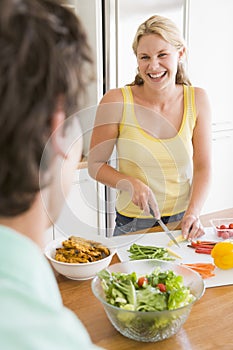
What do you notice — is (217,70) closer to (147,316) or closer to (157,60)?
(157,60)

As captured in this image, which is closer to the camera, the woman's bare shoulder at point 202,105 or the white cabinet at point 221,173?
the woman's bare shoulder at point 202,105

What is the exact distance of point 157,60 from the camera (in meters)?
1.75

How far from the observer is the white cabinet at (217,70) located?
10.6 feet

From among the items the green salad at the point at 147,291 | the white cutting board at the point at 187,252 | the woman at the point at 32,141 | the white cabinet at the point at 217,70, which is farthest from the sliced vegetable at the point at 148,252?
the white cabinet at the point at 217,70

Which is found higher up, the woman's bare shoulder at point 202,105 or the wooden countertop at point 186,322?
the woman's bare shoulder at point 202,105

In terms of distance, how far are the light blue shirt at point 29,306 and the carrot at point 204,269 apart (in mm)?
806

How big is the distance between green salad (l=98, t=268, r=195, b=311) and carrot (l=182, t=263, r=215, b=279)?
0.22 metres

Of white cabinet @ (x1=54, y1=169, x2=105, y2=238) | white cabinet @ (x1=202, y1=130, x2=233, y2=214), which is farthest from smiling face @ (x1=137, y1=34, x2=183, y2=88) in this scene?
white cabinet @ (x1=202, y1=130, x2=233, y2=214)

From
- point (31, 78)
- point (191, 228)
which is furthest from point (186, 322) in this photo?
point (31, 78)

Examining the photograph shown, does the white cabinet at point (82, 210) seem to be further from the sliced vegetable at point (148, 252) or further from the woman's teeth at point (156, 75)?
the woman's teeth at point (156, 75)

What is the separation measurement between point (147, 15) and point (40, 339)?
8.93 feet

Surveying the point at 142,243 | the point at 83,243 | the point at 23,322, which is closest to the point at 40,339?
the point at 23,322

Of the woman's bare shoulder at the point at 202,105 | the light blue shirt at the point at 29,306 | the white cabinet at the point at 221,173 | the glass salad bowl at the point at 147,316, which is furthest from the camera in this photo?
the white cabinet at the point at 221,173

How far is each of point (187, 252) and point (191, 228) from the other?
5.9 inches
